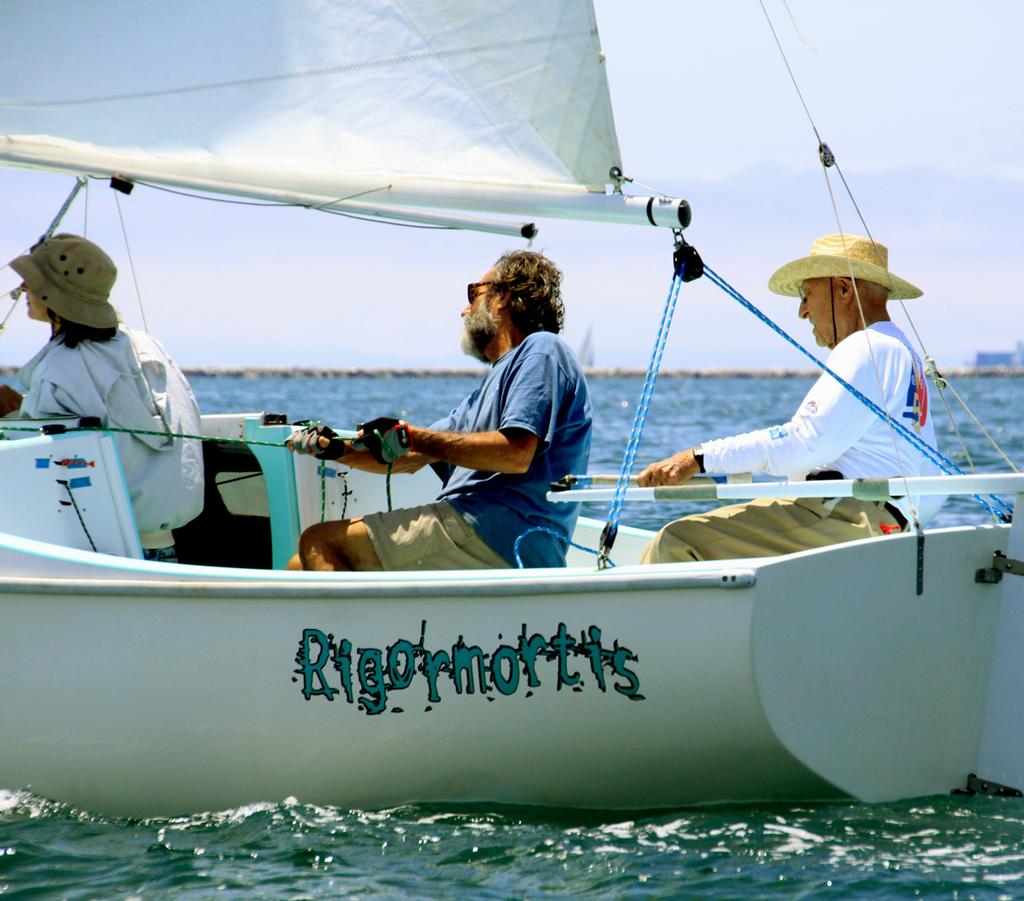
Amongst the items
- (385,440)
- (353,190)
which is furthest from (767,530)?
(353,190)

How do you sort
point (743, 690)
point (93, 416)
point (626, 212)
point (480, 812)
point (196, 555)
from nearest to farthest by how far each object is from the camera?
point (743, 690)
point (480, 812)
point (626, 212)
point (93, 416)
point (196, 555)

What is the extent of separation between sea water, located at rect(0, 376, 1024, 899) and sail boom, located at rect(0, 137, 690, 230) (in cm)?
164

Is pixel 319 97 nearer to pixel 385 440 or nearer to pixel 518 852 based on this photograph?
pixel 385 440

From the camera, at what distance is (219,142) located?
4531 mm

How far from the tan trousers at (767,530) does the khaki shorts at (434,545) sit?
1.60 ft

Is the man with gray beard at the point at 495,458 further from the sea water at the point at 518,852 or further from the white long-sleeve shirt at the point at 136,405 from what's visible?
the sea water at the point at 518,852

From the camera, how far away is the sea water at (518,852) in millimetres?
3381

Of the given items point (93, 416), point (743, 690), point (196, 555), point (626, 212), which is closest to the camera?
point (743, 690)

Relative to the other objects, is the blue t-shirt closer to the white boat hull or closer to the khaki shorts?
the khaki shorts

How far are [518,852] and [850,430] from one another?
1430mm

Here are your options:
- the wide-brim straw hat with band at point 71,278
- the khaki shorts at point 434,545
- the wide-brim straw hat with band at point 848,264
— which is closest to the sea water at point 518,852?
the khaki shorts at point 434,545

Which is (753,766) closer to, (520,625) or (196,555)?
(520,625)

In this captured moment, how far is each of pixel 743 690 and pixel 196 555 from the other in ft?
8.03

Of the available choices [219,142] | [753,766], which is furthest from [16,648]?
[753,766]
